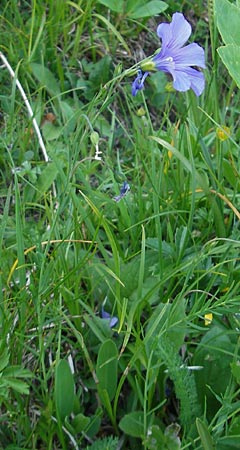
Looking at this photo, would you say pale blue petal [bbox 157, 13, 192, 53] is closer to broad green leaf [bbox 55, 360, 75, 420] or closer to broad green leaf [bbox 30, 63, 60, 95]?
broad green leaf [bbox 55, 360, 75, 420]

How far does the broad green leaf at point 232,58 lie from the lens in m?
1.28

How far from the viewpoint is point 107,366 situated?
1451 millimetres

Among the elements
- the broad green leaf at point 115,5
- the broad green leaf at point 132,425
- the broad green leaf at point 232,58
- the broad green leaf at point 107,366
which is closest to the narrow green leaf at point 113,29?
the broad green leaf at point 115,5

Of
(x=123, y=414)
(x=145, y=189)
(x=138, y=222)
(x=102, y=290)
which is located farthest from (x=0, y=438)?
(x=145, y=189)

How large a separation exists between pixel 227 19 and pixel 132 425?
0.79 meters

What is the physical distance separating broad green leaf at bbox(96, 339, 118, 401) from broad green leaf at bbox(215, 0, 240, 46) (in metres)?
0.61

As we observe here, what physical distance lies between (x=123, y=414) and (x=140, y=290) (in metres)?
0.27

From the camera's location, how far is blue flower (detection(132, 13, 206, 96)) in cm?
138

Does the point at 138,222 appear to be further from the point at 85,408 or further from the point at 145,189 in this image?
the point at 85,408

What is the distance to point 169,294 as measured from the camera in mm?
1562

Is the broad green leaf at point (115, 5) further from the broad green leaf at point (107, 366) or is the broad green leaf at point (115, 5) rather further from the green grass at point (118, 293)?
the broad green leaf at point (107, 366)

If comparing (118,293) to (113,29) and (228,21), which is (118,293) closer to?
(228,21)

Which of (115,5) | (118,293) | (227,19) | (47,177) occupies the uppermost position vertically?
(227,19)

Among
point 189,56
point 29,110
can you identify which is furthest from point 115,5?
point 189,56
